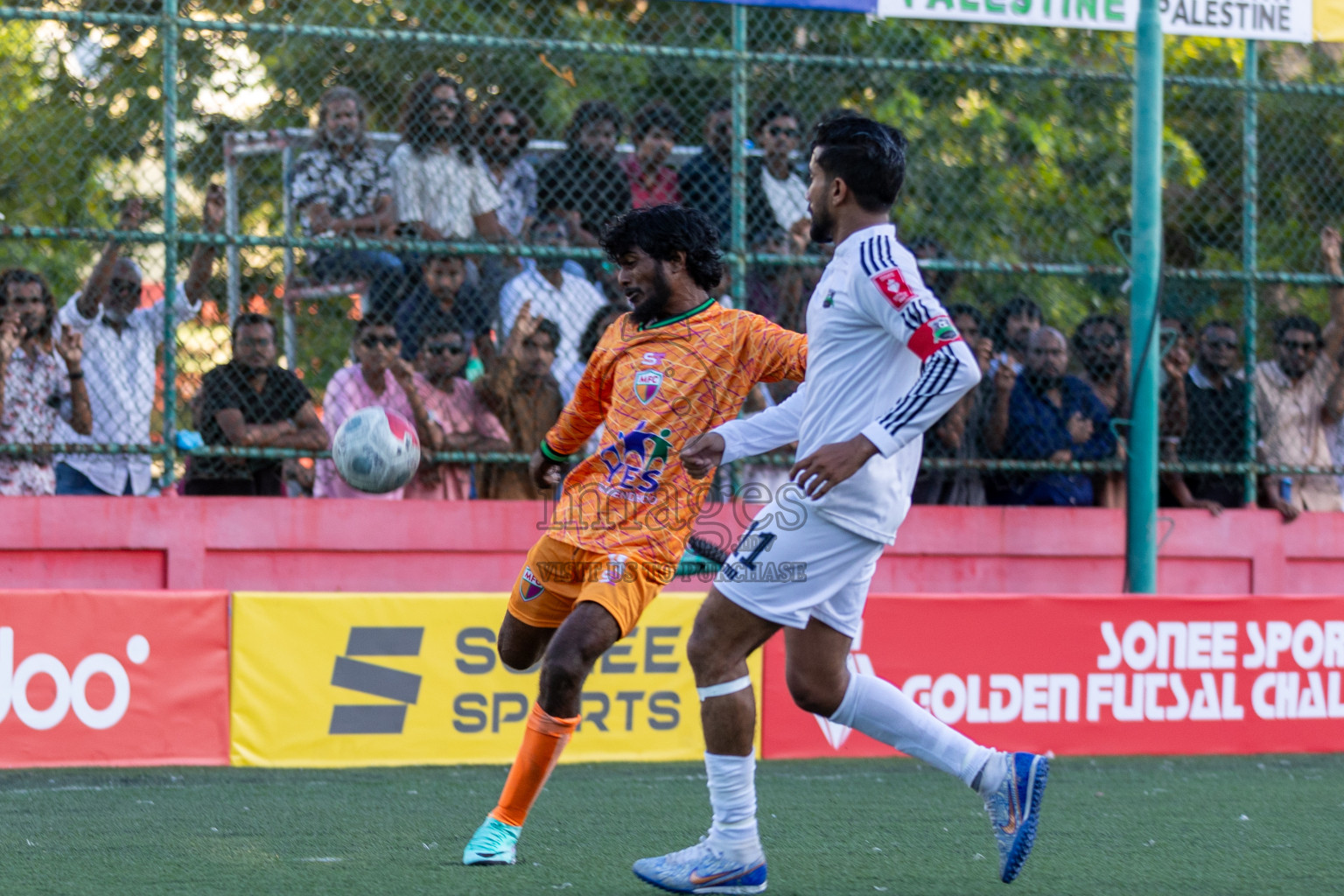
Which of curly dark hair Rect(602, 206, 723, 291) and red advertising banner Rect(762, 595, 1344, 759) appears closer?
curly dark hair Rect(602, 206, 723, 291)

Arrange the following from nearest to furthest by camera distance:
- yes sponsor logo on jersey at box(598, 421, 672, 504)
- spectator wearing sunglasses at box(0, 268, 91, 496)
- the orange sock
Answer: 1. the orange sock
2. yes sponsor logo on jersey at box(598, 421, 672, 504)
3. spectator wearing sunglasses at box(0, 268, 91, 496)

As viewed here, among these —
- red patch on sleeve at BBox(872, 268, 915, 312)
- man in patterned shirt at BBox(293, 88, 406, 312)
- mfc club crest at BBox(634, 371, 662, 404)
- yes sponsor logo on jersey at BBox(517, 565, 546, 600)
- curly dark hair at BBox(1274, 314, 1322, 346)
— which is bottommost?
yes sponsor logo on jersey at BBox(517, 565, 546, 600)

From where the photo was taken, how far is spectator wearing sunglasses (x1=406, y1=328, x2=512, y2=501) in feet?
26.0

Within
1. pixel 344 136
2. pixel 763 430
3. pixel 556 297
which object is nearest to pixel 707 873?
pixel 763 430

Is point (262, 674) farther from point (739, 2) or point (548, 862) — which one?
point (739, 2)

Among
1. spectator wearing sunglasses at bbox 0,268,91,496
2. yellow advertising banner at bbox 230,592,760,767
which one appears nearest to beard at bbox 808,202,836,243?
yellow advertising banner at bbox 230,592,760,767

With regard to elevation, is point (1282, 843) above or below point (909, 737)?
below

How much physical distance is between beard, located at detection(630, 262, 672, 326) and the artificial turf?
1.72 metres

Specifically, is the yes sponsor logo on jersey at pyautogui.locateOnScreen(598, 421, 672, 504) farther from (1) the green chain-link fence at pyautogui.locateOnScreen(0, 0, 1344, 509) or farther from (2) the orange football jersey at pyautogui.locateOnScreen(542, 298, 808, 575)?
(1) the green chain-link fence at pyautogui.locateOnScreen(0, 0, 1344, 509)

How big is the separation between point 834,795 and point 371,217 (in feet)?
11.9

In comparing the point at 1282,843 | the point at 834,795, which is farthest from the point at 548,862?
the point at 1282,843

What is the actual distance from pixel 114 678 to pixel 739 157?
3969mm

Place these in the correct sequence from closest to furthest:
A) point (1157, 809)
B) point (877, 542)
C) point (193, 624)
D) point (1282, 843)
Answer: point (877, 542) < point (1282, 843) < point (1157, 809) < point (193, 624)

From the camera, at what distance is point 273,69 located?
26.9 ft
